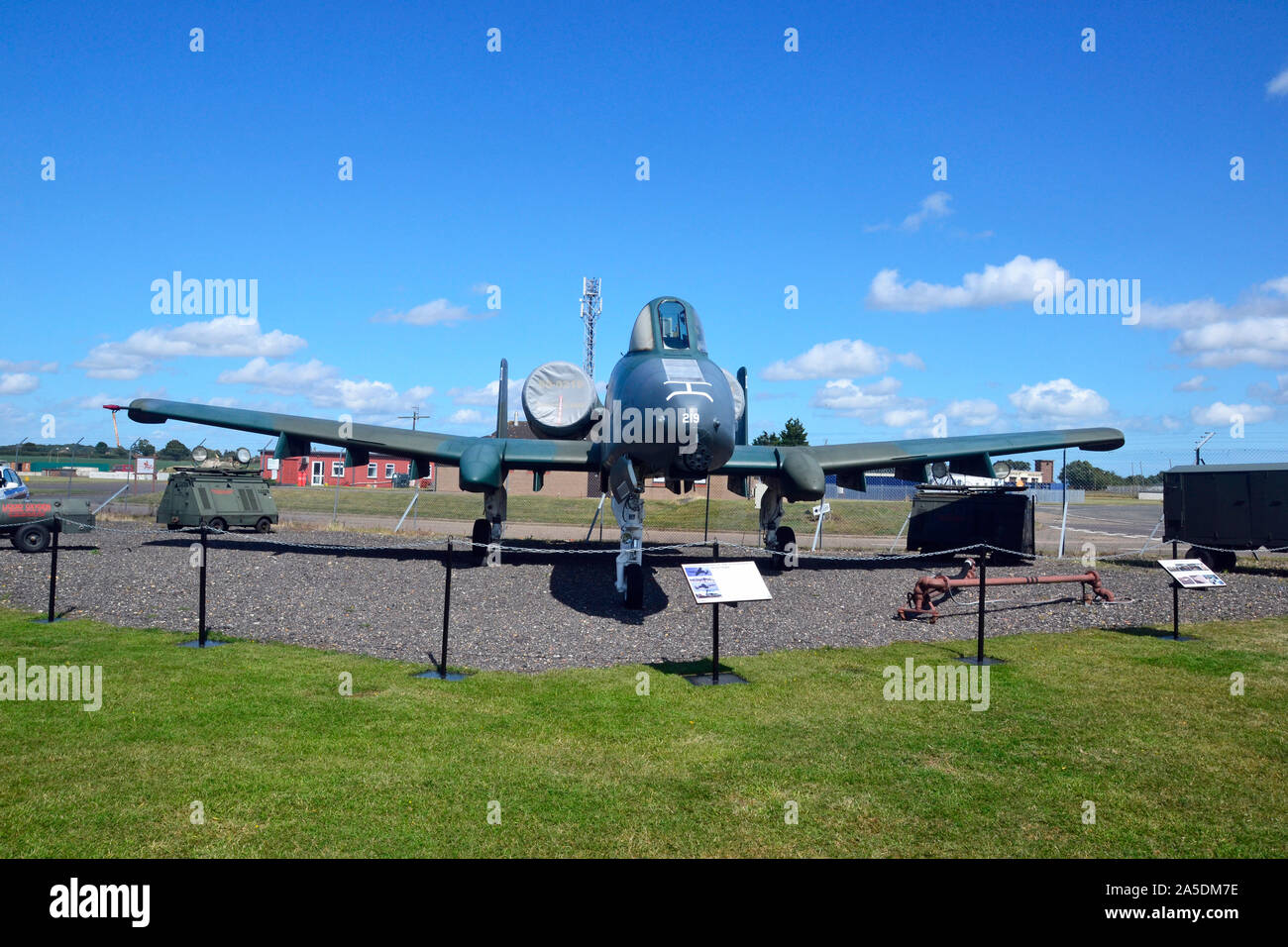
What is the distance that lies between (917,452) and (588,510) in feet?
74.4

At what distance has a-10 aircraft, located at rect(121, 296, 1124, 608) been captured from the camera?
39.7ft

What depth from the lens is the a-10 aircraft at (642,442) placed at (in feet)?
39.7

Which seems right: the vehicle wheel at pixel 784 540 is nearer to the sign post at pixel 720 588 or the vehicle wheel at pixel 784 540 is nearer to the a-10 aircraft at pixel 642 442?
the a-10 aircraft at pixel 642 442

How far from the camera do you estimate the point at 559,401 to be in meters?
20.0

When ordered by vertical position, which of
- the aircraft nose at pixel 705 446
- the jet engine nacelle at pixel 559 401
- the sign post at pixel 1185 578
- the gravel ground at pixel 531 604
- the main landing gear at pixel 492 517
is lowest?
the gravel ground at pixel 531 604

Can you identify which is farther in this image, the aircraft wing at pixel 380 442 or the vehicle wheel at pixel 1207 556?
the vehicle wheel at pixel 1207 556

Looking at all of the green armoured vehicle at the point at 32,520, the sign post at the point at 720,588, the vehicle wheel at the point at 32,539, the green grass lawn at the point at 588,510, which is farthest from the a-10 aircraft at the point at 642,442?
the green grass lawn at the point at 588,510

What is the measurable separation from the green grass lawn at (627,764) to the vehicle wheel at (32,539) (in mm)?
12439

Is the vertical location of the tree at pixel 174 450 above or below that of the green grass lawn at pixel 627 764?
above

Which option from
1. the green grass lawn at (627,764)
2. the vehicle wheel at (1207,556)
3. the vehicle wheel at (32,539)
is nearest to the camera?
the green grass lawn at (627,764)

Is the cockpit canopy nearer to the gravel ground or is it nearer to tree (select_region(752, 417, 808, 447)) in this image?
the gravel ground

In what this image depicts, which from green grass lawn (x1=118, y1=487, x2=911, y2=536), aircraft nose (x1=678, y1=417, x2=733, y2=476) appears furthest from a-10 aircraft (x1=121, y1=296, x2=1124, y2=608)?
green grass lawn (x1=118, y1=487, x2=911, y2=536)

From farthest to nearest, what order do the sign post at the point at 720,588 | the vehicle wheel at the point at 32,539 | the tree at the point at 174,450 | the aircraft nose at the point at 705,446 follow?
the tree at the point at 174,450 → the vehicle wheel at the point at 32,539 → the aircraft nose at the point at 705,446 → the sign post at the point at 720,588
